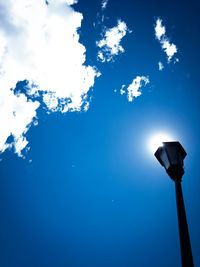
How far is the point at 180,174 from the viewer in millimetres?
3535

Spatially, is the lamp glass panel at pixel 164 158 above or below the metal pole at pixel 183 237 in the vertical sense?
above

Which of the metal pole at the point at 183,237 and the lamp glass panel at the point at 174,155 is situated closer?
the metal pole at the point at 183,237

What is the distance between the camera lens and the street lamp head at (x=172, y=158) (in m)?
3.55

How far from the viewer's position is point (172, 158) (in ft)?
12.0

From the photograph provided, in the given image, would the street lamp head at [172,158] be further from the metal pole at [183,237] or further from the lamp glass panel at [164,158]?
the metal pole at [183,237]

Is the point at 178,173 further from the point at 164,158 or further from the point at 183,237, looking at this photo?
the point at 183,237

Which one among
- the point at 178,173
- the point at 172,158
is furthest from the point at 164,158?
the point at 178,173

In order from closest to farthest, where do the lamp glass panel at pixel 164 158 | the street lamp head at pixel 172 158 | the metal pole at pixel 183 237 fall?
the metal pole at pixel 183 237 < the street lamp head at pixel 172 158 < the lamp glass panel at pixel 164 158

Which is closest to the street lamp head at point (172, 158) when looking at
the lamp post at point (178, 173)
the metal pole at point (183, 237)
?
the lamp post at point (178, 173)

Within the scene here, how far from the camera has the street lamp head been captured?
355 centimetres

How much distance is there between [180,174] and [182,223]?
776mm

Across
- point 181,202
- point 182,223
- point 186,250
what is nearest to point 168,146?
point 181,202

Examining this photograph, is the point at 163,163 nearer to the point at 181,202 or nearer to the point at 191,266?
the point at 181,202

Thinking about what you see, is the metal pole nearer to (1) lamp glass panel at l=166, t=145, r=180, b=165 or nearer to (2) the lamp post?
(2) the lamp post
